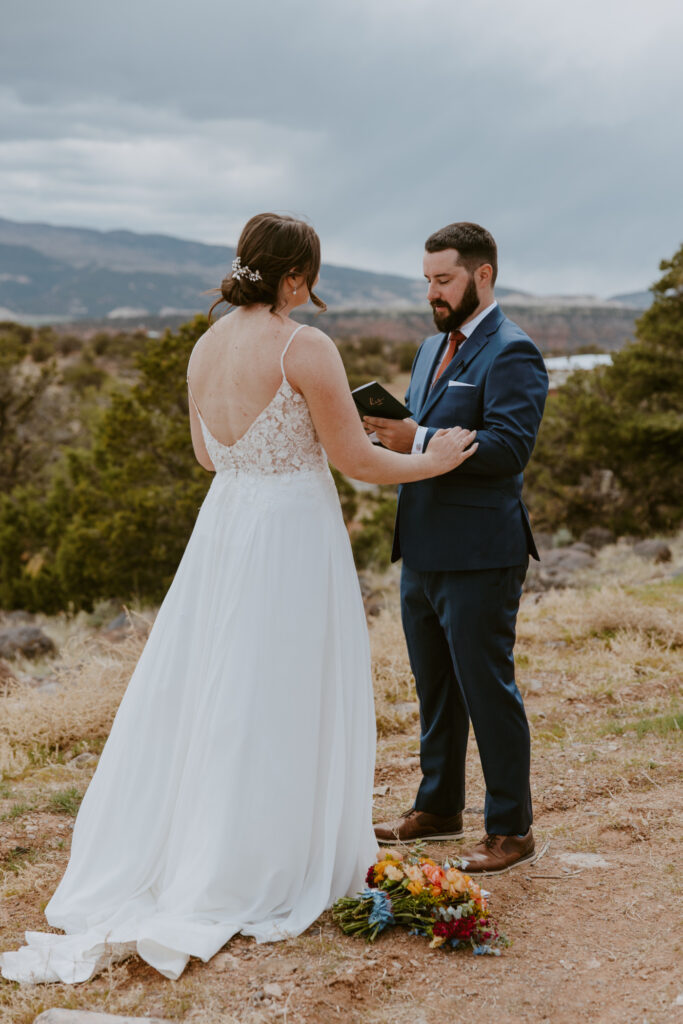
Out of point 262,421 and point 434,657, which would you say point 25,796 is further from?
point 262,421

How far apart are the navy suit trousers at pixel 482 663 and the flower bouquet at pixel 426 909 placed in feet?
1.91

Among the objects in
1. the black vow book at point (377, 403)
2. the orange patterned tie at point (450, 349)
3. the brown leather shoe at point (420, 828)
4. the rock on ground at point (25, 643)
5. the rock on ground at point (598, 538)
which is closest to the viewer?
the black vow book at point (377, 403)

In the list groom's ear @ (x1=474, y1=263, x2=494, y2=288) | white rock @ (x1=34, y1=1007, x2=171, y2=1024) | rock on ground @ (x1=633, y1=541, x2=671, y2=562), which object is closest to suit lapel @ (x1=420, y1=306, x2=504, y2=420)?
groom's ear @ (x1=474, y1=263, x2=494, y2=288)

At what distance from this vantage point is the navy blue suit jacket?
3.52 m

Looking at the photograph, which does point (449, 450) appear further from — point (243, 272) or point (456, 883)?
point (456, 883)

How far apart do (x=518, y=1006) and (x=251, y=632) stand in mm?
1433

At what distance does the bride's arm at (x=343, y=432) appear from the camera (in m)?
3.15

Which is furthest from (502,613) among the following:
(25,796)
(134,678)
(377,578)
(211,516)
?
(377,578)

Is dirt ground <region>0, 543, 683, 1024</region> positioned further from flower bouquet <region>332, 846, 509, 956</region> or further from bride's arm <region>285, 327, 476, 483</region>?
bride's arm <region>285, 327, 476, 483</region>

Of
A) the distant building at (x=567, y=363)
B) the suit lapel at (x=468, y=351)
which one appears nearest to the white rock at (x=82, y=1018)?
the suit lapel at (x=468, y=351)

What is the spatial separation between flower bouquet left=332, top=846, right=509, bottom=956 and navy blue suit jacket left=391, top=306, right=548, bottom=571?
1123 millimetres

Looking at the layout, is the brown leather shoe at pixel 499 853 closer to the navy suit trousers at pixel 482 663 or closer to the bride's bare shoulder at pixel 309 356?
the navy suit trousers at pixel 482 663

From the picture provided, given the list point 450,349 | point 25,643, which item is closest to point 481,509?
point 450,349

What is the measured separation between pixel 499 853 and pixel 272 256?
2.42m
